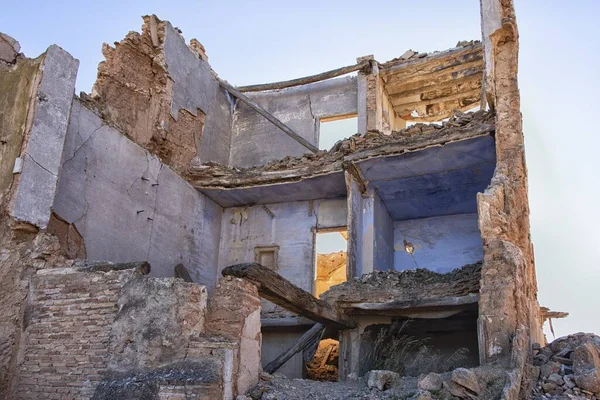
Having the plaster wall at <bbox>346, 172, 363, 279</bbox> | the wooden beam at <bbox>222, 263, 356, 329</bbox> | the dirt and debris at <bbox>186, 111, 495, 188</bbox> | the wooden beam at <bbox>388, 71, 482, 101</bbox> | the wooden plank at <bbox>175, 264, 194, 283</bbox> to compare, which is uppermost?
the wooden beam at <bbox>388, 71, 482, 101</bbox>

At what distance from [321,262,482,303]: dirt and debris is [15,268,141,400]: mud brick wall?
510cm

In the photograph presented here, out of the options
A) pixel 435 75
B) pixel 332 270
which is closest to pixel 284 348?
pixel 332 270

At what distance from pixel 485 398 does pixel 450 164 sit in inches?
278

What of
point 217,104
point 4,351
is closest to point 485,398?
point 4,351

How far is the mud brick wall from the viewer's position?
7660 millimetres

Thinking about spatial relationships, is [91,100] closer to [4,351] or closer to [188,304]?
[4,351]

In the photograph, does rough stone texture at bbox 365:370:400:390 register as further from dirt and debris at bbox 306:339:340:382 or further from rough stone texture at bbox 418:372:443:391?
dirt and debris at bbox 306:339:340:382

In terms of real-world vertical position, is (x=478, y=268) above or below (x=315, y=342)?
above

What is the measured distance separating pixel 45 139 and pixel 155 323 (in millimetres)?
3823

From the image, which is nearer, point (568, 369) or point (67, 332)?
point (67, 332)

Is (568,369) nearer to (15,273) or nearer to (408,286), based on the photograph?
(408,286)

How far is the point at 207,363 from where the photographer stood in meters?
7.21

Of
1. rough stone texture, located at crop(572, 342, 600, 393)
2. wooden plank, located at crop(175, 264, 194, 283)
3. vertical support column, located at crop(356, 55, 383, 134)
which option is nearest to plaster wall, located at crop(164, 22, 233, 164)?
wooden plank, located at crop(175, 264, 194, 283)

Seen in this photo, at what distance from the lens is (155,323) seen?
743 centimetres
